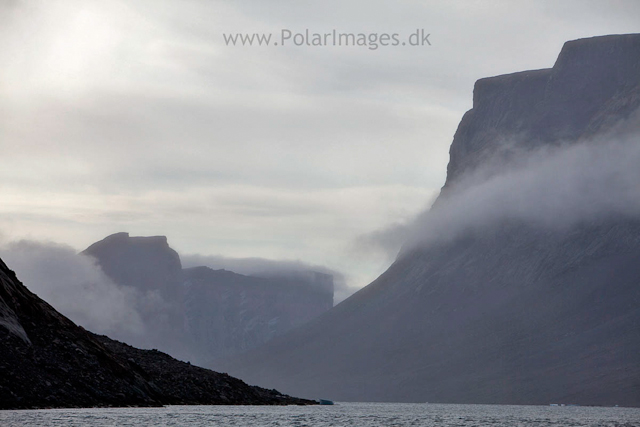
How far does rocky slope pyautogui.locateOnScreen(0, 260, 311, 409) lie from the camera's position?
125 m

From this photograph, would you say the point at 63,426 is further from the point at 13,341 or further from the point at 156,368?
the point at 156,368

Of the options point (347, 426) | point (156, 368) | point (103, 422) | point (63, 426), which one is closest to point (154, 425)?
point (103, 422)

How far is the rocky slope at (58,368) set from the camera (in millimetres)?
124750

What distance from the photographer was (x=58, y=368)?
134 m

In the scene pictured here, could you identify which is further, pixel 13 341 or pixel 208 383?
pixel 208 383

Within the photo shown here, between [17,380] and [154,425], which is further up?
[17,380]

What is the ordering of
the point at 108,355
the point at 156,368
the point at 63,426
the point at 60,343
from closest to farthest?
the point at 63,426 → the point at 60,343 → the point at 108,355 → the point at 156,368

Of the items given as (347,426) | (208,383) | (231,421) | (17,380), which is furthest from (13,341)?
(208,383)

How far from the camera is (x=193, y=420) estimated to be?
12075cm

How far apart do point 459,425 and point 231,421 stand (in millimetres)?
39389

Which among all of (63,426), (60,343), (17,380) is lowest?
(63,426)

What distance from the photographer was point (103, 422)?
105 meters

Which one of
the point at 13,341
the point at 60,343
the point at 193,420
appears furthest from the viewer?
the point at 60,343

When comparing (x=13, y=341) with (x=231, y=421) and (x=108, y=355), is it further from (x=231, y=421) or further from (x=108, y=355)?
(x=231, y=421)
